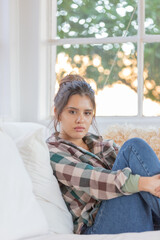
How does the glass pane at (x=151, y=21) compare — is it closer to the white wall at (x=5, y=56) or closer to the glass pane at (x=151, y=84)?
the glass pane at (x=151, y=84)

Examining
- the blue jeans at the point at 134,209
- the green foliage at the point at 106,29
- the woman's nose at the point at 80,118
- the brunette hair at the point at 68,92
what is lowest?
the blue jeans at the point at 134,209

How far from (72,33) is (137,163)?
1555 millimetres

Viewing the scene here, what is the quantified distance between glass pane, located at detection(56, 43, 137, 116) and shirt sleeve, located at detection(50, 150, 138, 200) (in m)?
1.25

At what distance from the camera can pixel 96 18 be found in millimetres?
2869

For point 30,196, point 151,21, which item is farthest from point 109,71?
point 30,196

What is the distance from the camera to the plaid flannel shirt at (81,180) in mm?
1496

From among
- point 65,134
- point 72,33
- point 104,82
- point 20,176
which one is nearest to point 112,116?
point 104,82

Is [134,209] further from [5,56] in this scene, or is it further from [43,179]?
[5,56]

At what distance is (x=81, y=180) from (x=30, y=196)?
31 cm

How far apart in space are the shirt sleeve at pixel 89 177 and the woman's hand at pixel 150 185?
→ 5cm

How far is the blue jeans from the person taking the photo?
1.48 meters

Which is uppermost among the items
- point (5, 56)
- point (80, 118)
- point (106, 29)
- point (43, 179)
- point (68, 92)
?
point (106, 29)

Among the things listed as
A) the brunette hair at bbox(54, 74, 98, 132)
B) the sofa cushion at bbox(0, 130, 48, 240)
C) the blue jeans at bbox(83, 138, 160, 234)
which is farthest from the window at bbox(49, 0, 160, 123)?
the sofa cushion at bbox(0, 130, 48, 240)

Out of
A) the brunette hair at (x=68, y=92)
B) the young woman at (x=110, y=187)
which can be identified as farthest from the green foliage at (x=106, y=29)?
the young woman at (x=110, y=187)
